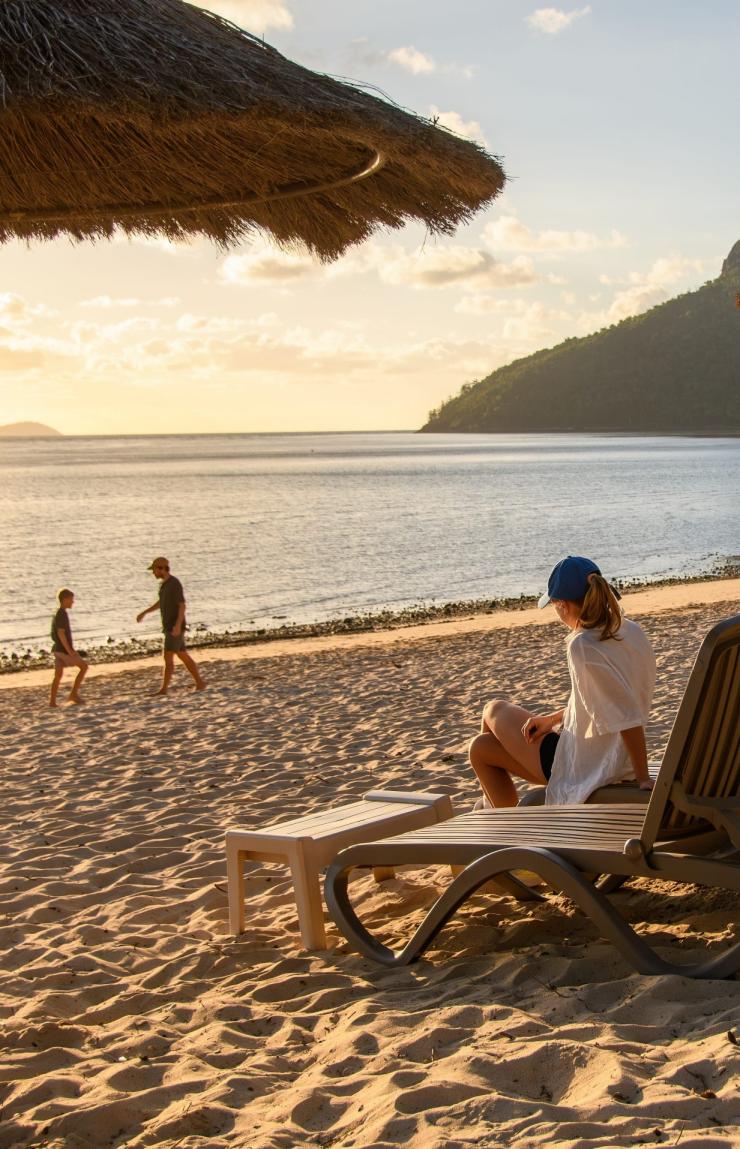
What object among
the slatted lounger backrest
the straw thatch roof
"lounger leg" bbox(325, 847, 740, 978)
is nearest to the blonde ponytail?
the slatted lounger backrest

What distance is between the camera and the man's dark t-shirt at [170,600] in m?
11.5

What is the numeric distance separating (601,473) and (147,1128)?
9112 cm

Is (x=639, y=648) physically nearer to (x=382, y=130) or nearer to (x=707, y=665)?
(x=707, y=665)

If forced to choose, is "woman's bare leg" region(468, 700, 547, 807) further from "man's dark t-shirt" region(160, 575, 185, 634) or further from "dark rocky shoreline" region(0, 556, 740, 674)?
"dark rocky shoreline" region(0, 556, 740, 674)

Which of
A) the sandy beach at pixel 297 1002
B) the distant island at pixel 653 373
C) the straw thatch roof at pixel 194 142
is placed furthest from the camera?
the distant island at pixel 653 373

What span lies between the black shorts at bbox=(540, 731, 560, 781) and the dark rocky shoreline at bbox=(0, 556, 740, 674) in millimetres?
13316

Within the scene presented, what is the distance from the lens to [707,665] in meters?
2.84

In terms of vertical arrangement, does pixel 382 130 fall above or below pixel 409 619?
above

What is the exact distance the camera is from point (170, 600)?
11.5m

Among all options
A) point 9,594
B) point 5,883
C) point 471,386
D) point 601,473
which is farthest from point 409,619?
point 471,386

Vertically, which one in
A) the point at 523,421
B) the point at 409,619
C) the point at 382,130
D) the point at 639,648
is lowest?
the point at 409,619

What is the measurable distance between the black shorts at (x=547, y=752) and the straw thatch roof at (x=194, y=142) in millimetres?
1996

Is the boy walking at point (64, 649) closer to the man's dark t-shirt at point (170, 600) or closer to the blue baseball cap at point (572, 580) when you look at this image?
the man's dark t-shirt at point (170, 600)

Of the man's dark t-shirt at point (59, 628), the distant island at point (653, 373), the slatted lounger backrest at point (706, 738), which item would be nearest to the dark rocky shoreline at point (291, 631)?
the man's dark t-shirt at point (59, 628)
